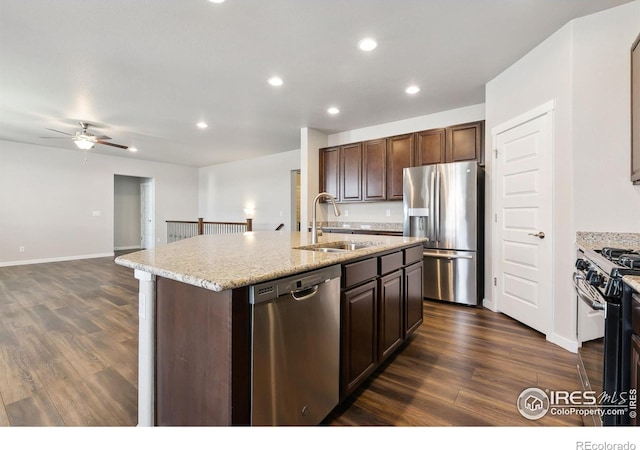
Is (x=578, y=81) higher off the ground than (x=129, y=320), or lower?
higher

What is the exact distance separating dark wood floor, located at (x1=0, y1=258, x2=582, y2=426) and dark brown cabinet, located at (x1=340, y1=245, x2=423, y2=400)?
0.19 m

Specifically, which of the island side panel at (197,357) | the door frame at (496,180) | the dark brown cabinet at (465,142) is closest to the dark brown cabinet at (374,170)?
the dark brown cabinet at (465,142)

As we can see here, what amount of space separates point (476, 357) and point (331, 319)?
149 centimetres

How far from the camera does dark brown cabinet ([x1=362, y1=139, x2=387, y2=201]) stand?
463 centimetres

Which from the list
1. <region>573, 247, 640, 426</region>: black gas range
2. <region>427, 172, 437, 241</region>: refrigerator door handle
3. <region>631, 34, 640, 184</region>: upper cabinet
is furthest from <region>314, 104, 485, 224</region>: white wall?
<region>573, 247, 640, 426</region>: black gas range

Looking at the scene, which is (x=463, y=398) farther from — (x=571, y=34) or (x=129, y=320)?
(x=129, y=320)

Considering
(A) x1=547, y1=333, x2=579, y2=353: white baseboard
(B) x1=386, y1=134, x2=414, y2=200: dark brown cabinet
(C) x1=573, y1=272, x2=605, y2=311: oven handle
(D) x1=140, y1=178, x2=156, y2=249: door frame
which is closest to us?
(C) x1=573, y1=272, x2=605, y2=311: oven handle

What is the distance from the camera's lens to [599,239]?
7.49ft

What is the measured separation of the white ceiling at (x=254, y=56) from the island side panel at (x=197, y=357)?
2123 mm

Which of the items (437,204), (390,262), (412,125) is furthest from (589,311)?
(412,125)

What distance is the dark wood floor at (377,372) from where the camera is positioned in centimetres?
163
